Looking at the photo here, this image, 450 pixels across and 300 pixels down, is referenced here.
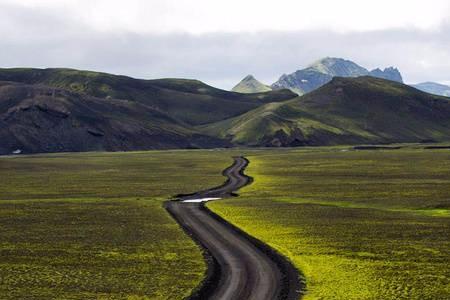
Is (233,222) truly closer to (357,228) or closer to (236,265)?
(357,228)

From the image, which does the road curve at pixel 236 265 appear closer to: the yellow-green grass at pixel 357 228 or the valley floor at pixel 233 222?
the valley floor at pixel 233 222

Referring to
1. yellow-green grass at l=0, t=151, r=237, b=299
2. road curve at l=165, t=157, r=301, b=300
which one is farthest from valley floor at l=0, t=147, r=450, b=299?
road curve at l=165, t=157, r=301, b=300

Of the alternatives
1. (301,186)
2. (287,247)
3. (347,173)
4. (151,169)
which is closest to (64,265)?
(287,247)

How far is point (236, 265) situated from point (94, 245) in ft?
54.1

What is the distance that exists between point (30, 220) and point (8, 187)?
49.9 meters

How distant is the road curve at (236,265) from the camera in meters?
37.5

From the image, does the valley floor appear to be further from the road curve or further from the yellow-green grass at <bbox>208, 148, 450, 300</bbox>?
the road curve

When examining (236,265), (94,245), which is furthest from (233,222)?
(236,265)

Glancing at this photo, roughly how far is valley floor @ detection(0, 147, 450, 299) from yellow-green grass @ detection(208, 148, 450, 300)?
0.14 metres

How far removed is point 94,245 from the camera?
55281 millimetres

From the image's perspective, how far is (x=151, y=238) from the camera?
5928 cm

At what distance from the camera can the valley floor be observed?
39.9 m

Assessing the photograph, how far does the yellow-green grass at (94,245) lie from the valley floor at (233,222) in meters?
0.11

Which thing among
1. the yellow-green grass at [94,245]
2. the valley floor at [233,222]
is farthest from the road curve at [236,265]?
the yellow-green grass at [94,245]
